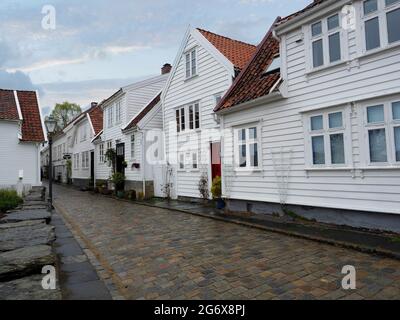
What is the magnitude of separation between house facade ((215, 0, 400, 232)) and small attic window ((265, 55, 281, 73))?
0.05 metres

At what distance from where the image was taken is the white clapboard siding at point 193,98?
47.2 ft

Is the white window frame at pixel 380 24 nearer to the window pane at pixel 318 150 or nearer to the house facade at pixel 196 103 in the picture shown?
the window pane at pixel 318 150

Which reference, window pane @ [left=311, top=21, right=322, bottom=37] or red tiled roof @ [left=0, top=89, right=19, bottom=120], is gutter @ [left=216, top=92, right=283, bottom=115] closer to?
window pane @ [left=311, top=21, right=322, bottom=37]

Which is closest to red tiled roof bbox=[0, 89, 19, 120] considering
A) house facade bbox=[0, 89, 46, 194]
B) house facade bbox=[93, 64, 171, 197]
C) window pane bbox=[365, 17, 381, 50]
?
house facade bbox=[0, 89, 46, 194]

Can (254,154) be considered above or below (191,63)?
below

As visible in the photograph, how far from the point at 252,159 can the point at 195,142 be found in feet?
15.4

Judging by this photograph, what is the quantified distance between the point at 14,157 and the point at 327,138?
17659mm

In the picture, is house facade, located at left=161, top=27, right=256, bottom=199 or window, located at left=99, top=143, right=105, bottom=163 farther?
window, located at left=99, top=143, right=105, bottom=163

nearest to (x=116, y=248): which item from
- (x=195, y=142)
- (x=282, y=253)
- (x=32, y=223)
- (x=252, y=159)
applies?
(x=32, y=223)

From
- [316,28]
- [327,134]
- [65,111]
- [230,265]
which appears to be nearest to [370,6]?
[316,28]

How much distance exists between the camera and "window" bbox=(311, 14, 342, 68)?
344 inches

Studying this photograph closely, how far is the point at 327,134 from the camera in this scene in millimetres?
8930

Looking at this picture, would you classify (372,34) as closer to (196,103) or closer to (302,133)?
(302,133)
